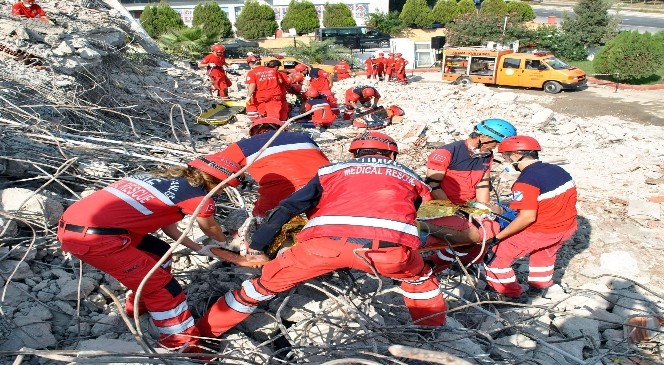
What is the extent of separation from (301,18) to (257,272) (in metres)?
30.3

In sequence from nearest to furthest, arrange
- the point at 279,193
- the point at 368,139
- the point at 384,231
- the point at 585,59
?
the point at 384,231
the point at 368,139
the point at 279,193
the point at 585,59

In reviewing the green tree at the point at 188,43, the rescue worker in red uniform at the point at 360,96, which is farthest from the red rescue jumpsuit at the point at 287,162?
the green tree at the point at 188,43

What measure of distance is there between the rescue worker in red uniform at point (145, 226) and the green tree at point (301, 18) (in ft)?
99.1

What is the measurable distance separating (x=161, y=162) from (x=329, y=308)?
96.8 inches

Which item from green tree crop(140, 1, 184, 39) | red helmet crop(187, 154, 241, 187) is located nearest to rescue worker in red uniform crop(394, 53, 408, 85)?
red helmet crop(187, 154, 241, 187)

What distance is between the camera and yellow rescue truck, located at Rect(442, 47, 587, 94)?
16.9 m

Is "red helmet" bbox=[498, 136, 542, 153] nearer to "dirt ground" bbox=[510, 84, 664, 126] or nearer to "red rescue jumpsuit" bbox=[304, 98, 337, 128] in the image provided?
"red rescue jumpsuit" bbox=[304, 98, 337, 128]

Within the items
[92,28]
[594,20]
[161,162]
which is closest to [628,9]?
[594,20]

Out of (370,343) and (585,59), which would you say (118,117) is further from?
(585,59)

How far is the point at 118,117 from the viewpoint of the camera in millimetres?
7301

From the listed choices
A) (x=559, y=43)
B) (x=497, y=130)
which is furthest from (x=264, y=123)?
(x=559, y=43)

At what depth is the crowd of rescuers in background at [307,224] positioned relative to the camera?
2.71 meters

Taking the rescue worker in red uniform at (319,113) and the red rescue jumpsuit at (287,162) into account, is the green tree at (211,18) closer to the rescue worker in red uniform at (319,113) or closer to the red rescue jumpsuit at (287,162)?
the rescue worker in red uniform at (319,113)

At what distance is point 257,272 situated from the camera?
3572mm
